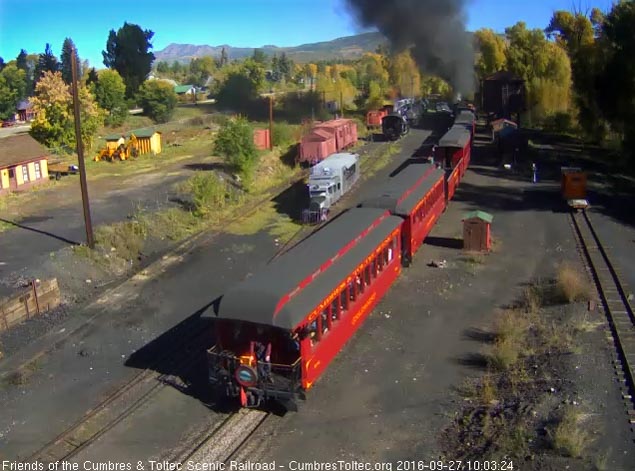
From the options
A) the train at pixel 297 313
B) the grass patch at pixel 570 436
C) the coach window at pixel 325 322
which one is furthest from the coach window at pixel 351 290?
the grass patch at pixel 570 436

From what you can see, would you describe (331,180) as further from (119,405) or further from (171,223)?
(119,405)

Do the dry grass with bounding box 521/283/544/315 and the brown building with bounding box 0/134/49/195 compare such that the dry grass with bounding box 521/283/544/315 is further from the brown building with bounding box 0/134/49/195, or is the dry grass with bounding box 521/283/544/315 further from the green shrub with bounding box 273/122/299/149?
the green shrub with bounding box 273/122/299/149

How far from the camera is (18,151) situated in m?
38.4

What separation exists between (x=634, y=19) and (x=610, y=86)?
4708 mm

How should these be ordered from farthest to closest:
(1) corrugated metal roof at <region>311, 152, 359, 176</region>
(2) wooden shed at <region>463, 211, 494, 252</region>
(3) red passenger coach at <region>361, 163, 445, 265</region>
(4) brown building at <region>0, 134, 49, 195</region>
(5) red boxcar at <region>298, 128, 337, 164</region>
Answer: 1. (5) red boxcar at <region>298, 128, 337, 164</region>
2. (4) brown building at <region>0, 134, 49, 195</region>
3. (1) corrugated metal roof at <region>311, 152, 359, 176</region>
4. (2) wooden shed at <region>463, 211, 494, 252</region>
5. (3) red passenger coach at <region>361, 163, 445, 265</region>

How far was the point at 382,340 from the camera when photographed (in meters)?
17.2

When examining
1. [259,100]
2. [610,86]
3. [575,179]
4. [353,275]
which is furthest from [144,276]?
[259,100]

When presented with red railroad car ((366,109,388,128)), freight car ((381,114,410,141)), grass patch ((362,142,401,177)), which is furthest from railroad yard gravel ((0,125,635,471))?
red railroad car ((366,109,388,128))

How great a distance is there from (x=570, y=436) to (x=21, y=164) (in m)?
35.8

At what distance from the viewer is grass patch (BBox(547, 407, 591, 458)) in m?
11.5

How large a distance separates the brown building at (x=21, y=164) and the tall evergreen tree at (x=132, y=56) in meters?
49.1

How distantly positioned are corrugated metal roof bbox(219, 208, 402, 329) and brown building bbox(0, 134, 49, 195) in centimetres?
2631

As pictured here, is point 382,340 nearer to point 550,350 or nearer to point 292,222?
point 550,350

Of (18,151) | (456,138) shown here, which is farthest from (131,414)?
(18,151)
